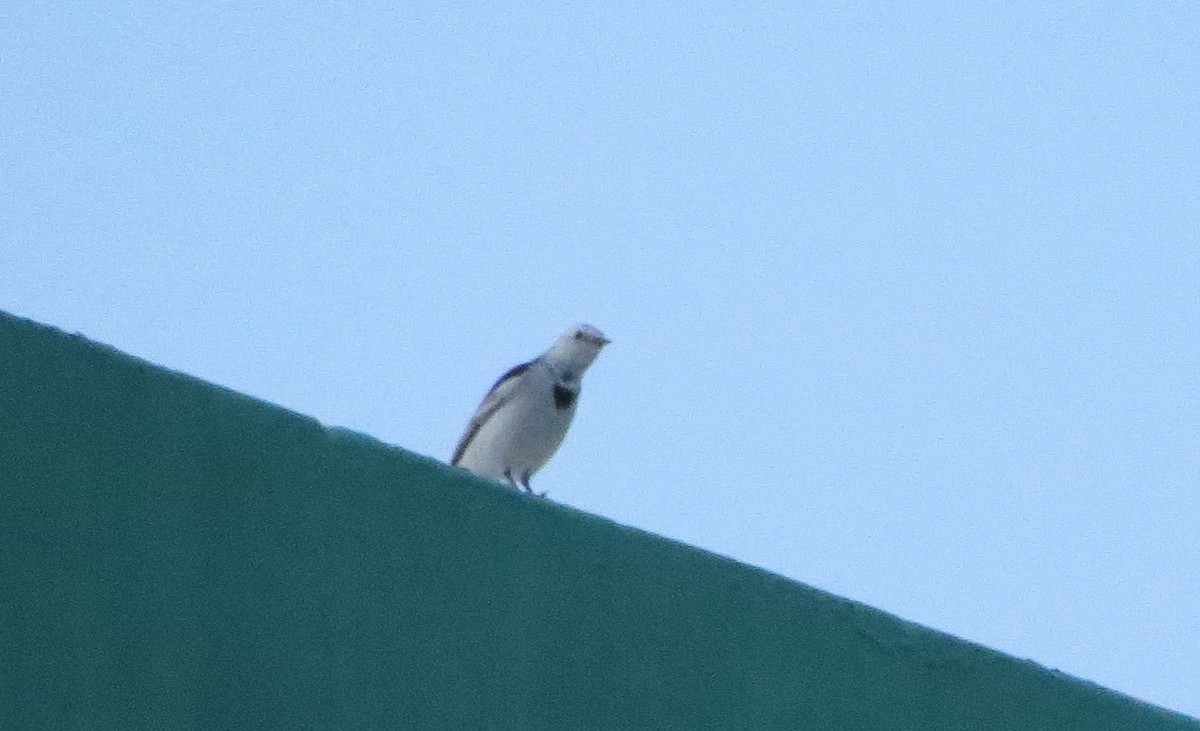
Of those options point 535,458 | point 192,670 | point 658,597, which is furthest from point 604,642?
point 535,458

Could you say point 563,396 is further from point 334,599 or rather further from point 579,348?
point 334,599

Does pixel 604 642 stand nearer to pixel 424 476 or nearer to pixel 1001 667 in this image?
pixel 424 476

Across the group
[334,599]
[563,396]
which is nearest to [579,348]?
[563,396]

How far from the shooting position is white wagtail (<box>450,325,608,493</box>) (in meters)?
7.95

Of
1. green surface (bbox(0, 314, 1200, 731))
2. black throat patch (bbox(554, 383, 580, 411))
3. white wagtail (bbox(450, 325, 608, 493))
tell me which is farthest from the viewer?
black throat patch (bbox(554, 383, 580, 411))

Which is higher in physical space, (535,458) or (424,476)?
(535,458)

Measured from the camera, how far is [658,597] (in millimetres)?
4332

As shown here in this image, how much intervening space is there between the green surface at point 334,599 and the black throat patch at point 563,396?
358 cm

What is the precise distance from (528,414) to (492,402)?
0.32 m

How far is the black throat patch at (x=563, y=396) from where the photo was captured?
805cm

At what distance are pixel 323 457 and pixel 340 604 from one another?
28 centimetres

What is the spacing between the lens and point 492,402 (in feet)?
27.0

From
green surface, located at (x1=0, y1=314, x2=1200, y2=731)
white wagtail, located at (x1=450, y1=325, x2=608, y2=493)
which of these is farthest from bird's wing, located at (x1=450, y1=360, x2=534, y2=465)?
green surface, located at (x1=0, y1=314, x2=1200, y2=731)

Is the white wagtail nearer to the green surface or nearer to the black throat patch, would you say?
the black throat patch
